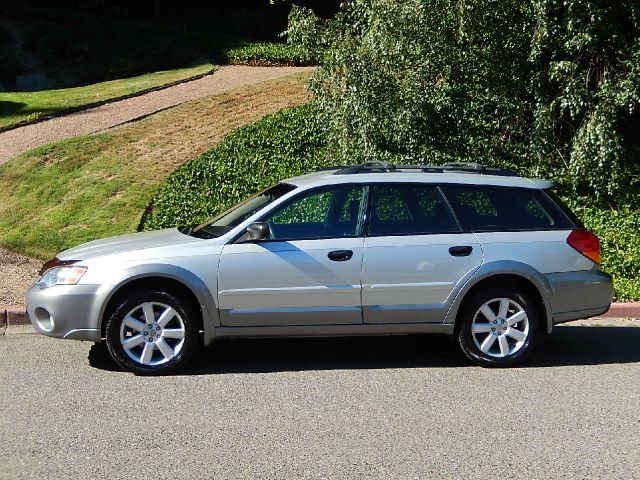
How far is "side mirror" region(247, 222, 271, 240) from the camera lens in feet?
25.1

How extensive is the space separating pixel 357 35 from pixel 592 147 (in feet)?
13.0

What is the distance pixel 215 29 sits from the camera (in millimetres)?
31703

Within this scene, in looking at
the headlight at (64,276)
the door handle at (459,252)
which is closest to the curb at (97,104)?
the headlight at (64,276)

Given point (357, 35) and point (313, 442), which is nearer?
point (313, 442)

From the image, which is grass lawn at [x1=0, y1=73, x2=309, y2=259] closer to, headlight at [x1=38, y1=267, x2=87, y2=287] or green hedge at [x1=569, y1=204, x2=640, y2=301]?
headlight at [x1=38, y1=267, x2=87, y2=287]

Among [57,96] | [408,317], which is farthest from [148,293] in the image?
[57,96]

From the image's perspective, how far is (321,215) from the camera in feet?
26.6

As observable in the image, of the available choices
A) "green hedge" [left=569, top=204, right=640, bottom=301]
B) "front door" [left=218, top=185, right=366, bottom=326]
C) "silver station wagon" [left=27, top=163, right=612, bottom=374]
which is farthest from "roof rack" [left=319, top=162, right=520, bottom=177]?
"green hedge" [left=569, top=204, right=640, bottom=301]

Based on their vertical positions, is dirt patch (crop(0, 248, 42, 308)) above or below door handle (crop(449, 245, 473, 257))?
below

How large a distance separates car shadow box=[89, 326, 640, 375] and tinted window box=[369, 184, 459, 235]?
1.13 metres

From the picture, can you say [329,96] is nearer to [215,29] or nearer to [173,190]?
[173,190]

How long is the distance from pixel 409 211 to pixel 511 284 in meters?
1.03

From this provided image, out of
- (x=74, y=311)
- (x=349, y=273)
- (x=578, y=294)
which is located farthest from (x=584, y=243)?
(x=74, y=311)

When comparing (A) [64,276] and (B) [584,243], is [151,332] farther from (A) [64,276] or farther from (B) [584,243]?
(B) [584,243]
